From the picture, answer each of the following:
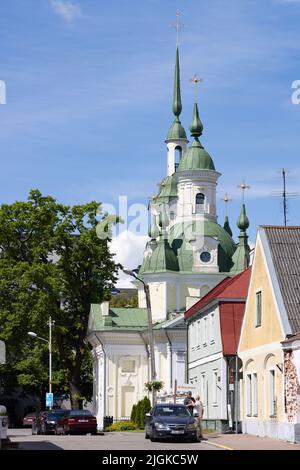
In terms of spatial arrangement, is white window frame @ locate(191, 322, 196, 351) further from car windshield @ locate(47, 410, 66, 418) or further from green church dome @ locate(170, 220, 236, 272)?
green church dome @ locate(170, 220, 236, 272)

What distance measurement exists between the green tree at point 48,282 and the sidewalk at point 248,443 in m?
37.7

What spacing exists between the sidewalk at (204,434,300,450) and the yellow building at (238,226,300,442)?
1.91 feet

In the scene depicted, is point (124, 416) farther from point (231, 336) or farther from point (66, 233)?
point (231, 336)

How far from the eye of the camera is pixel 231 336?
41.8m

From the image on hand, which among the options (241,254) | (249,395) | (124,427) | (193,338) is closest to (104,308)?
(241,254)

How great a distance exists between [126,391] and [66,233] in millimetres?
13202

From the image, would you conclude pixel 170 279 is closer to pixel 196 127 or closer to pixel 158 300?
pixel 158 300

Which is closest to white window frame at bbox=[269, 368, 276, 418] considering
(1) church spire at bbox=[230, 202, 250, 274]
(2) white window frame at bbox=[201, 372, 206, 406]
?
(2) white window frame at bbox=[201, 372, 206, 406]

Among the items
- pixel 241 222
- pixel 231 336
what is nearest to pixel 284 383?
pixel 231 336

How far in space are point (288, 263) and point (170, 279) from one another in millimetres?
51967

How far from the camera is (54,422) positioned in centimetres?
4894

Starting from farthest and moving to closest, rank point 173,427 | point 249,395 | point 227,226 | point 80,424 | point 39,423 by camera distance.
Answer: point 227,226, point 39,423, point 80,424, point 249,395, point 173,427

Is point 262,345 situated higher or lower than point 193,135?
lower

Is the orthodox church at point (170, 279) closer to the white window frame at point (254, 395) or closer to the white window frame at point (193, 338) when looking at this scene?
the white window frame at point (193, 338)
